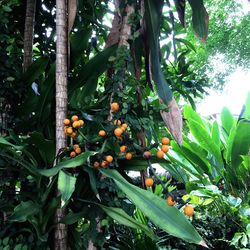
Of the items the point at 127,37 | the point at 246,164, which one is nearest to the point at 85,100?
the point at 127,37

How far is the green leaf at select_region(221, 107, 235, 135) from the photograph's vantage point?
2567mm

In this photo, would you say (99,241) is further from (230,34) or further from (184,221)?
(230,34)

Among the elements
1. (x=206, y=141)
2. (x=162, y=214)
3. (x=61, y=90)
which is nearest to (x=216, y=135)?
(x=206, y=141)

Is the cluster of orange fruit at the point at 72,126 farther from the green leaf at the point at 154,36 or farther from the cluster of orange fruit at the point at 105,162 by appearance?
the green leaf at the point at 154,36

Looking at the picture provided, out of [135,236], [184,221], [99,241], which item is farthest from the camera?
[135,236]

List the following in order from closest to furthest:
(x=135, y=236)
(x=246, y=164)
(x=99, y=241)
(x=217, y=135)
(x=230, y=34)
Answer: (x=99, y=241) → (x=135, y=236) → (x=246, y=164) → (x=217, y=135) → (x=230, y=34)

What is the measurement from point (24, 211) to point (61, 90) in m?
0.32

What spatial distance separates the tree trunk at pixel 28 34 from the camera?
1132 mm

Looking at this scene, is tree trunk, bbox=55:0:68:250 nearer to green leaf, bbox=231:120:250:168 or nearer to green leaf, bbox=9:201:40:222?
green leaf, bbox=9:201:40:222

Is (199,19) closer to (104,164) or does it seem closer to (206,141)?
(104,164)

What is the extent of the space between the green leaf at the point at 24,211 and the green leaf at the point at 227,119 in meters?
2.02

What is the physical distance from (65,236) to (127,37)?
545mm

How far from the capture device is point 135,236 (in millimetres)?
1335

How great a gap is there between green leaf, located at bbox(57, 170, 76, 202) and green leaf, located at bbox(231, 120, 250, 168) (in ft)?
5.24
